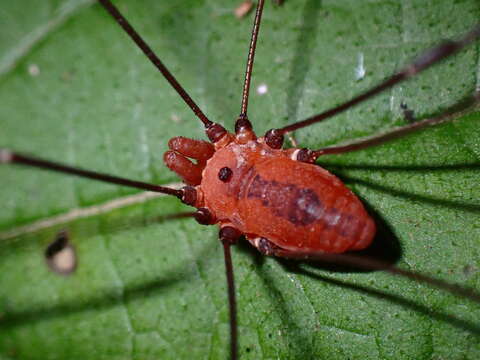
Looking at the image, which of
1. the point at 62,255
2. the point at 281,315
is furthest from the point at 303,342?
the point at 62,255

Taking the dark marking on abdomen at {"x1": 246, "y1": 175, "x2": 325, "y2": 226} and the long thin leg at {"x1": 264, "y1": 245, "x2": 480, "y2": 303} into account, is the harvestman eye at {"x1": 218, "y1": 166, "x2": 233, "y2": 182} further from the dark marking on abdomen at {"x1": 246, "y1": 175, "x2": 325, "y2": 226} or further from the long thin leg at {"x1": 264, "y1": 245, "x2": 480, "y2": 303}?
the long thin leg at {"x1": 264, "y1": 245, "x2": 480, "y2": 303}

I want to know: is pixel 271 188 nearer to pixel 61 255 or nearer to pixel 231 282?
pixel 231 282

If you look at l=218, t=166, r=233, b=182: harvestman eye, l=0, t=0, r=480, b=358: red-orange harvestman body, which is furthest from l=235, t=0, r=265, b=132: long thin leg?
l=218, t=166, r=233, b=182: harvestman eye

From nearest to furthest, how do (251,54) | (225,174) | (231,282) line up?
1. (231,282)
2. (225,174)
3. (251,54)

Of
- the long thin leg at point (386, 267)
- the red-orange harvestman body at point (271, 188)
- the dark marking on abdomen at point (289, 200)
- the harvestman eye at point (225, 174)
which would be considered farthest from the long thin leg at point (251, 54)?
the long thin leg at point (386, 267)

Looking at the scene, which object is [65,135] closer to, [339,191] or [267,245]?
[267,245]

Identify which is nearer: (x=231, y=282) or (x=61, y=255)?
(x=231, y=282)

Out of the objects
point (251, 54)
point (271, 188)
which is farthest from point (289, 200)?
point (251, 54)
